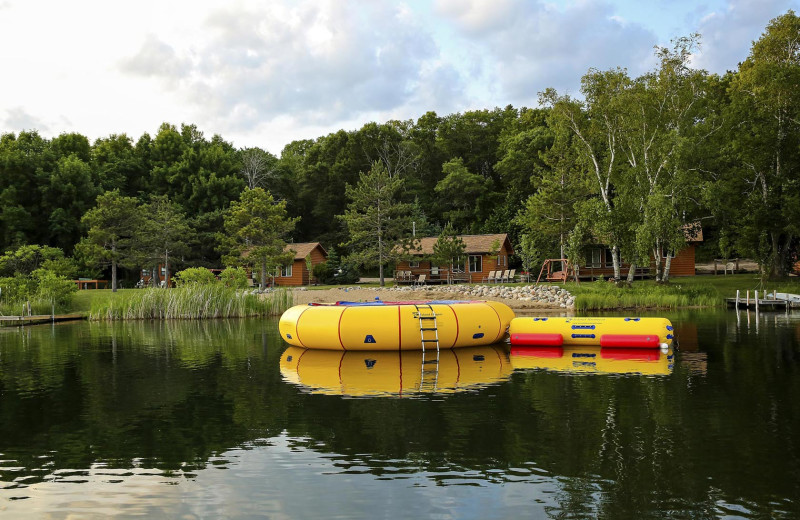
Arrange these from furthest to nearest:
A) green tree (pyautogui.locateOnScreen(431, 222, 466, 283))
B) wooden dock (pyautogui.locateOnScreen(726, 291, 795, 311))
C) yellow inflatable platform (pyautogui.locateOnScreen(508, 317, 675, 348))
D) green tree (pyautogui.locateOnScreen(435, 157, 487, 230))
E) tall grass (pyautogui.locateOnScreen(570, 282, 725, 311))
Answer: green tree (pyautogui.locateOnScreen(435, 157, 487, 230)) < green tree (pyautogui.locateOnScreen(431, 222, 466, 283)) < tall grass (pyautogui.locateOnScreen(570, 282, 725, 311)) < wooden dock (pyautogui.locateOnScreen(726, 291, 795, 311)) < yellow inflatable platform (pyautogui.locateOnScreen(508, 317, 675, 348))

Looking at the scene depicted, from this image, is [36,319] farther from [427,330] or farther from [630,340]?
[630,340]

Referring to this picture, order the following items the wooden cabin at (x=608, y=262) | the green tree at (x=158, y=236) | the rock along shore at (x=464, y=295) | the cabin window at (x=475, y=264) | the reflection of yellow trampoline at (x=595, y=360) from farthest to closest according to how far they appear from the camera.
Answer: the cabin window at (x=475, y=264) < the wooden cabin at (x=608, y=262) < the green tree at (x=158, y=236) < the rock along shore at (x=464, y=295) < the reflection of yellow trampoline at (x=595, y=360)

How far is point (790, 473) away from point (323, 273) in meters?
43.3

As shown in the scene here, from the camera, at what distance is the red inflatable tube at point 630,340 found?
16750 millimetres

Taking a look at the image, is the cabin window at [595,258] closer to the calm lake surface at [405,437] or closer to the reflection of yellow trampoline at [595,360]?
the reflection of yellow trampoline at [595,360]

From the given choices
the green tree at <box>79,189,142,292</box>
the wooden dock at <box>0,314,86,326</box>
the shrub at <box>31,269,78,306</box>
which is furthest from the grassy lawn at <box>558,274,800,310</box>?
the green tree at <box>79,189,142,292</box>

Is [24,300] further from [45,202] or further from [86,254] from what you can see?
[45,202]

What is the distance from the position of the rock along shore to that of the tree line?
464cm

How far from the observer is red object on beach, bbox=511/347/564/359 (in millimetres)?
16812

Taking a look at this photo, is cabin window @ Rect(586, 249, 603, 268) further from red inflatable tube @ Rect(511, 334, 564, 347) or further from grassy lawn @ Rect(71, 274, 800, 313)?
red inflatable tube @ Rect(511, 334, 564, 347)

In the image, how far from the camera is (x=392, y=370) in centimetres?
1434

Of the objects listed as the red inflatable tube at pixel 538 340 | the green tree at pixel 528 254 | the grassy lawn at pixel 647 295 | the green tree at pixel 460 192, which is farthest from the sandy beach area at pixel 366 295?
the green tree at pixel 460 192

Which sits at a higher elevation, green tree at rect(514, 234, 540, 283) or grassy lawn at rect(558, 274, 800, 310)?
green tree at rect(514, 234, 540, 283)

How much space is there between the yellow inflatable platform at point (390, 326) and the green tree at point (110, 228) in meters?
27.8
